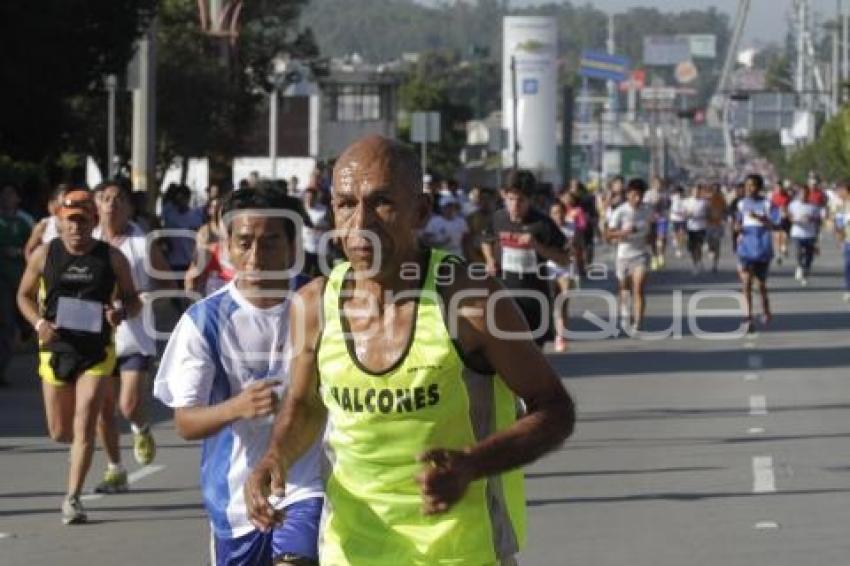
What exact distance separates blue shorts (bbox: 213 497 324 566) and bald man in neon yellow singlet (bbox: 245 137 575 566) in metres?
1.46

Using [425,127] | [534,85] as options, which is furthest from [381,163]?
[534,85]

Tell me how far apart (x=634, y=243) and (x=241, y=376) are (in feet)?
62.0

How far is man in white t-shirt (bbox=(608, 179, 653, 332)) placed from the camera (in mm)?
26219

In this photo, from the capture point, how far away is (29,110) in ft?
93.7

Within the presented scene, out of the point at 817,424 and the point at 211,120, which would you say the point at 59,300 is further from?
the point at 211,120

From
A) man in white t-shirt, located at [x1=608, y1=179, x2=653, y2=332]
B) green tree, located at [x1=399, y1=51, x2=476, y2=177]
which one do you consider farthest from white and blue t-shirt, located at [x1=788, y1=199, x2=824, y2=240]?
green tree, located at [x1=399, y1=51, x2=476, y2=177]

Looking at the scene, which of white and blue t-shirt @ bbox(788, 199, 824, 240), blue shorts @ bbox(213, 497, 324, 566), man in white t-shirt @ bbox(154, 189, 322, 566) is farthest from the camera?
white and blue t-shirt @ bbox(788, 199, 824, 240)

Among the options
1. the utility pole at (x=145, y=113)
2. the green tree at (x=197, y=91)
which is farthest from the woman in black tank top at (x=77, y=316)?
the green tree at (x=197, y=91)

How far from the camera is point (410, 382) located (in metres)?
5.50

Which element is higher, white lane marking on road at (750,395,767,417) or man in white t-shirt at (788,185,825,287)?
man in white t-shirt at (788,185,825,287)

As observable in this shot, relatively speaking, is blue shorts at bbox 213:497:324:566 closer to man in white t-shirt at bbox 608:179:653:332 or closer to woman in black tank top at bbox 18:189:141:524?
woman in black tank top at bbox 18:189:141:524

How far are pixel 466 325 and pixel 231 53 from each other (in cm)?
4236

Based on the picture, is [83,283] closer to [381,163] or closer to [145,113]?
[381,163]

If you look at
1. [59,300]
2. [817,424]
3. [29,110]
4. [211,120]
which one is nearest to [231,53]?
[211,120]
